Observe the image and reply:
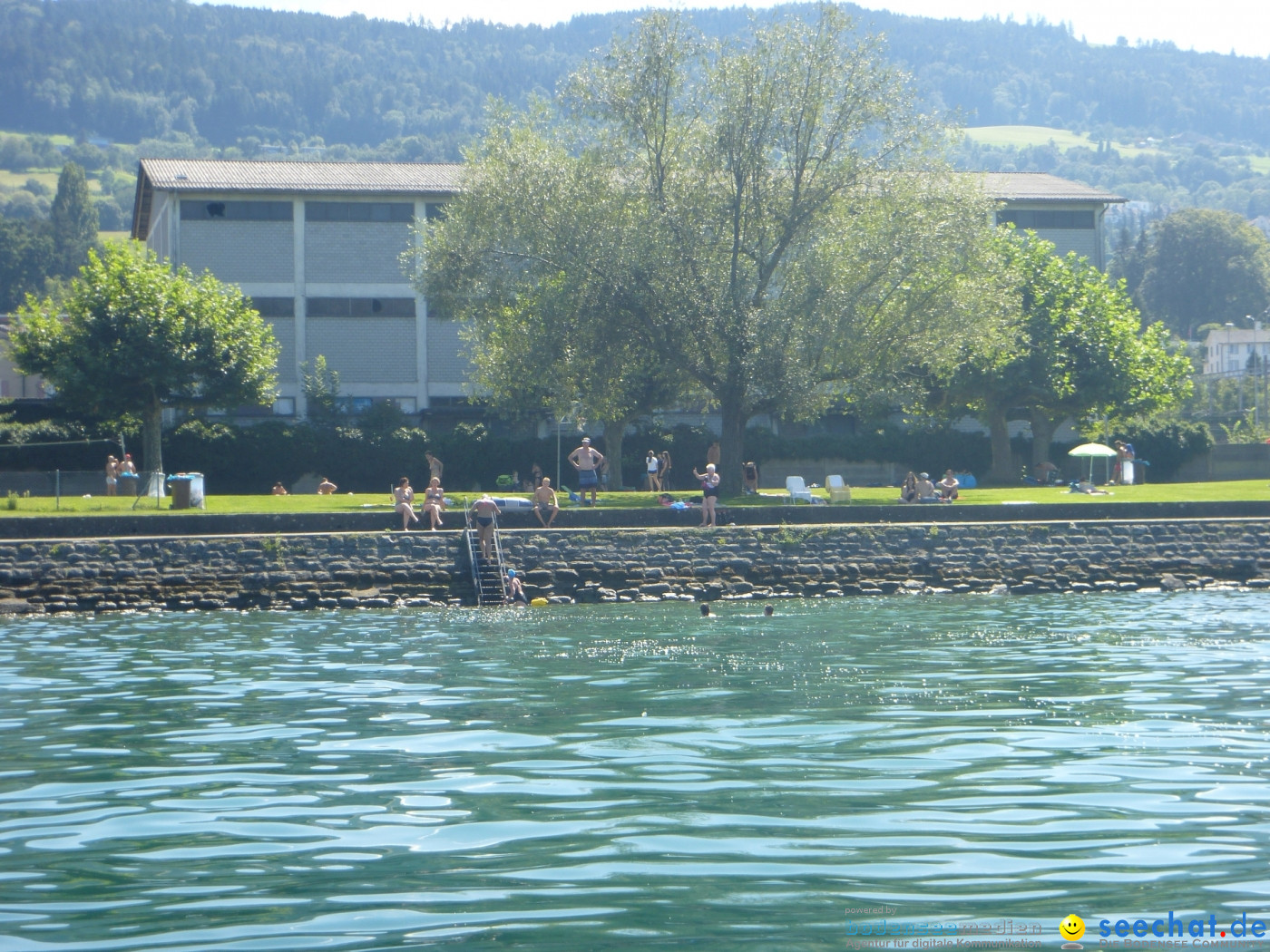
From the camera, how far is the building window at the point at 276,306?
55.9 meters

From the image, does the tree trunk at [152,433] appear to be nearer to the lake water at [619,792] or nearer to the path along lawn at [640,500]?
the path along lawn at [640,500]

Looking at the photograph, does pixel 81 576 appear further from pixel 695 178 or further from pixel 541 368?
pixel 695 178

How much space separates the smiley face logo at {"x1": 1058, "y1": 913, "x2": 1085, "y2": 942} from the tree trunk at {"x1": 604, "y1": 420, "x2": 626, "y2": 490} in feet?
122

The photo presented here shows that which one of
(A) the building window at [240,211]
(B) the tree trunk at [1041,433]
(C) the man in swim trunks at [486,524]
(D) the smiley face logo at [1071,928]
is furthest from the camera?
(A) the building window at [240,211]

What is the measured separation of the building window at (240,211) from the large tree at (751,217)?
2285cm

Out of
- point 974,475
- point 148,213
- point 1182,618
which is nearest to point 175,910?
point 1182,618

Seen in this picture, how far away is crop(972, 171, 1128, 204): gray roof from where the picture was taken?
61656 millimetres

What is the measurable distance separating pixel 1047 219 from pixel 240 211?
1415 inches

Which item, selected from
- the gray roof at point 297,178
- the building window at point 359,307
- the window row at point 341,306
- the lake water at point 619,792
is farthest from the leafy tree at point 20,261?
the lake water at point 619,792

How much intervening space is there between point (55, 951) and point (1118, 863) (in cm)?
559

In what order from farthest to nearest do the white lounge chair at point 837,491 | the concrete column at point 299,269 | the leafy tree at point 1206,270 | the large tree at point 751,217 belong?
the leafy tree at point 1206,270
the concrete column at point 299,269
the white lounge chair at point 837,491
the large tree at point 751,217

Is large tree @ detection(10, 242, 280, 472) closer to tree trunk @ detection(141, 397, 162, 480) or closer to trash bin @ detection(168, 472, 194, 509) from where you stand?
tree trunk @ detection(141, 397, 162, 480)

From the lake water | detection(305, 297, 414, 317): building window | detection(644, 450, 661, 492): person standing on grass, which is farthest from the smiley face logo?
detection(305, 297, 414, 317): building window

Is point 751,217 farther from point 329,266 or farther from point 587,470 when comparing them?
point 329,266
